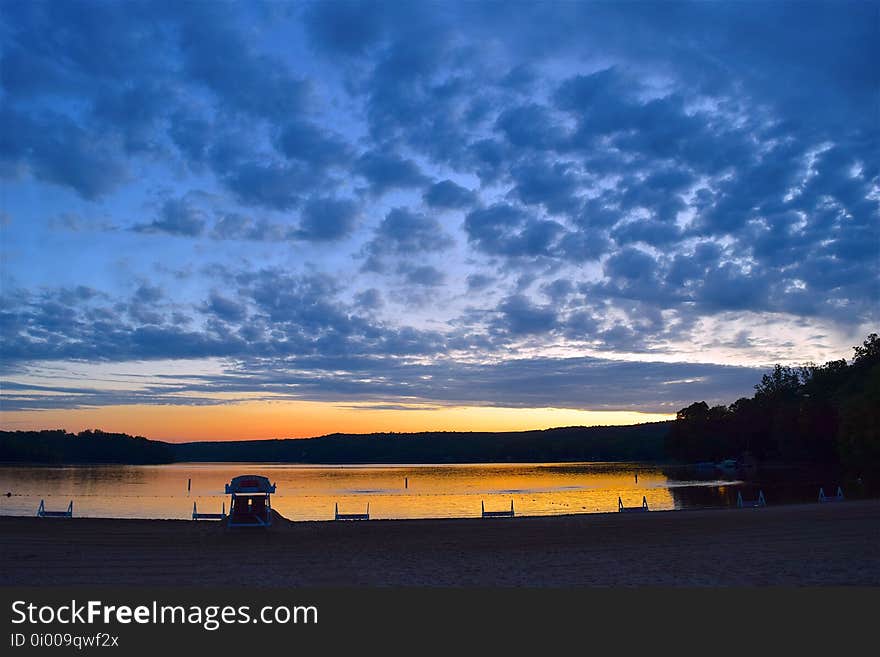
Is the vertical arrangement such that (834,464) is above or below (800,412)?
below

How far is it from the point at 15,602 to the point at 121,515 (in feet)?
127

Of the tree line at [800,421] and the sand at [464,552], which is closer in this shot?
the sand at [464,552]

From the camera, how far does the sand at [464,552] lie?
17219 mm

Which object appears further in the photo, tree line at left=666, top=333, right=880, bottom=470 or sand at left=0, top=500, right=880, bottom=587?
tree line at left=666, top=333, right=880, bottom=470

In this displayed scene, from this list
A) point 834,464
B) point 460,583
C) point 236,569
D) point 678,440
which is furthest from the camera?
point 678,440

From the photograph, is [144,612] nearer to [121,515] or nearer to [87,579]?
[87,579]

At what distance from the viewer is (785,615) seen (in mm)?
11773

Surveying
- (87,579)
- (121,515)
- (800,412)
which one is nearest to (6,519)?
(121,515)

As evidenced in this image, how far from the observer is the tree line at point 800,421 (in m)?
67.3

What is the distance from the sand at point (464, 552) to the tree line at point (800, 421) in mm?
37455

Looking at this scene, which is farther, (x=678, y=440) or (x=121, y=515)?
(x=678, y=440)

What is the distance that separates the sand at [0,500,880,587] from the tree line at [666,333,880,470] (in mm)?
37455

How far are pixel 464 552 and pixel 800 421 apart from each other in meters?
99.5

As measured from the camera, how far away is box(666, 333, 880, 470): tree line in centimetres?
6731
